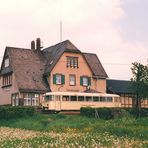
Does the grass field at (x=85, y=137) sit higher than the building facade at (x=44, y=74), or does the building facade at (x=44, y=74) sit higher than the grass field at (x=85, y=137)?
the building facade at (x=44, y=74)

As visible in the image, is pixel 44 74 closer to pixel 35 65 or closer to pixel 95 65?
pixel 35 65

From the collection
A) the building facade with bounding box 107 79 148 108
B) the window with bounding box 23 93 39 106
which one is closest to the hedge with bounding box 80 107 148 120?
the window with bounding box 23 93 39 106

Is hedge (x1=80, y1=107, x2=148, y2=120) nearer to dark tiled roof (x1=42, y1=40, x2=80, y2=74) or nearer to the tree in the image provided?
the tree

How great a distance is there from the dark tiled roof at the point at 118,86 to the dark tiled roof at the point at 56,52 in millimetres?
9850

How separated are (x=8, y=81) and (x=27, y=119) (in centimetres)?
2224

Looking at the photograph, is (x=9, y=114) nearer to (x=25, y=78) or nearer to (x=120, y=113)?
(x=120, y=113)

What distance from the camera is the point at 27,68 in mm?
67375

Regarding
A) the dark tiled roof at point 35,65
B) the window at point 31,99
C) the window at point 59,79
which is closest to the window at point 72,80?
the window at point 59,79

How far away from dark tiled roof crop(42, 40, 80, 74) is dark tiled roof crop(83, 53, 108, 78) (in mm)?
4584

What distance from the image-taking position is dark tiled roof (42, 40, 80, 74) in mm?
68125

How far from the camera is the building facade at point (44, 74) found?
2566 inches

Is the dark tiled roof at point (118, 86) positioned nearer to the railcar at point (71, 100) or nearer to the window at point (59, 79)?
the window at point (59, 79)

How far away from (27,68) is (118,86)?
18054 mm

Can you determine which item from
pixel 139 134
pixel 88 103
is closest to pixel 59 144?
pixel 139 134
